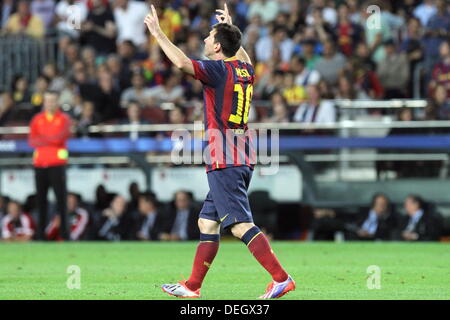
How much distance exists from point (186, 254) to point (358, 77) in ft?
20.7

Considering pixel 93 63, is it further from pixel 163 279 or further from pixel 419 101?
pixel 163 279

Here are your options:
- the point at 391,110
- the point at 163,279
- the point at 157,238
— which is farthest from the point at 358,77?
the point at 163,279

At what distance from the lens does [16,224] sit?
1927 cm

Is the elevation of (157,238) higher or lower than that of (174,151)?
lower

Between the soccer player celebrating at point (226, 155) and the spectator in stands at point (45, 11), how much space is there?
16.1 metres

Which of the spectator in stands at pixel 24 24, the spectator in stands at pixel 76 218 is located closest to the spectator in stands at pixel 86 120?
the spectator in stands at pixel 76 218

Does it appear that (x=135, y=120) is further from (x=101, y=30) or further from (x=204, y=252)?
(x=204, y=252)

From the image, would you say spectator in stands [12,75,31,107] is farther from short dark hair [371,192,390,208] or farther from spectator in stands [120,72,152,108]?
short dark hair [371,192,390,208]

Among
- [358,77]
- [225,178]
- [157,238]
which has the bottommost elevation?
[157,238]

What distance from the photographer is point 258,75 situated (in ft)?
70.6

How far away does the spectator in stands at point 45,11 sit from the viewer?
973 inches

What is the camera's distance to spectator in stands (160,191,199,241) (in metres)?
18.6

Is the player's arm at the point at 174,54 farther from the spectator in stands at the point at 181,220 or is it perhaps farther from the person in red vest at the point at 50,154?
the spectator in stands at the point at 181,220

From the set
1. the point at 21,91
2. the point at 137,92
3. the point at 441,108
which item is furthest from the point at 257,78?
the point at 21,91
